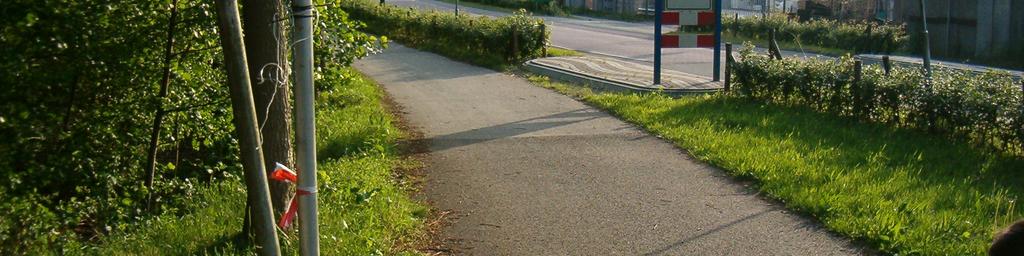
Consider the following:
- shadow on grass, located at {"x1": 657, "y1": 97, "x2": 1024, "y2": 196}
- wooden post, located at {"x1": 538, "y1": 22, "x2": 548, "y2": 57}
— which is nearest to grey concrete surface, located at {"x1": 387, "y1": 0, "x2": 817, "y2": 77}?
wooden post, located at {"x1": 538, "y1": 22, "x2": 548, "y2": 57}

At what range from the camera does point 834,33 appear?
31.8 m

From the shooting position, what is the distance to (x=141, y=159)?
9.27m

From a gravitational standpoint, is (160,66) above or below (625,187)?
above

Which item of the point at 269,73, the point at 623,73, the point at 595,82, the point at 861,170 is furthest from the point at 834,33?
the point at 269,73

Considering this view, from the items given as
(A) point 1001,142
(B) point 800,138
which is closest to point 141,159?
(B) point 800,138

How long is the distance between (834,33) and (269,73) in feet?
89.5

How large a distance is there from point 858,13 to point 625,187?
34.2 meters

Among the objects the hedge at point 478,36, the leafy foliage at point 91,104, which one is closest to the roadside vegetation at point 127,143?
the leafy foliage at point 91,104

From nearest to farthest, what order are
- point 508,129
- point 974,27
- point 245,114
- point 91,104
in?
point 245,114
point 91,104
point 508,129
point 974,27

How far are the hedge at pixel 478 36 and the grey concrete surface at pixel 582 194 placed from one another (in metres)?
6.53

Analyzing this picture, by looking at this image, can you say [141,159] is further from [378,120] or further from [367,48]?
[378,120]

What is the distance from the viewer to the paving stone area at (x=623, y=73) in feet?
54.9

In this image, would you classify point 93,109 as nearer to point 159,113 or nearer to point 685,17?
point 159,113

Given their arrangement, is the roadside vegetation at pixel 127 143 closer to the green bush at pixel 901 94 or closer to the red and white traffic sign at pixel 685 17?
the green bush at pixel 901 94
